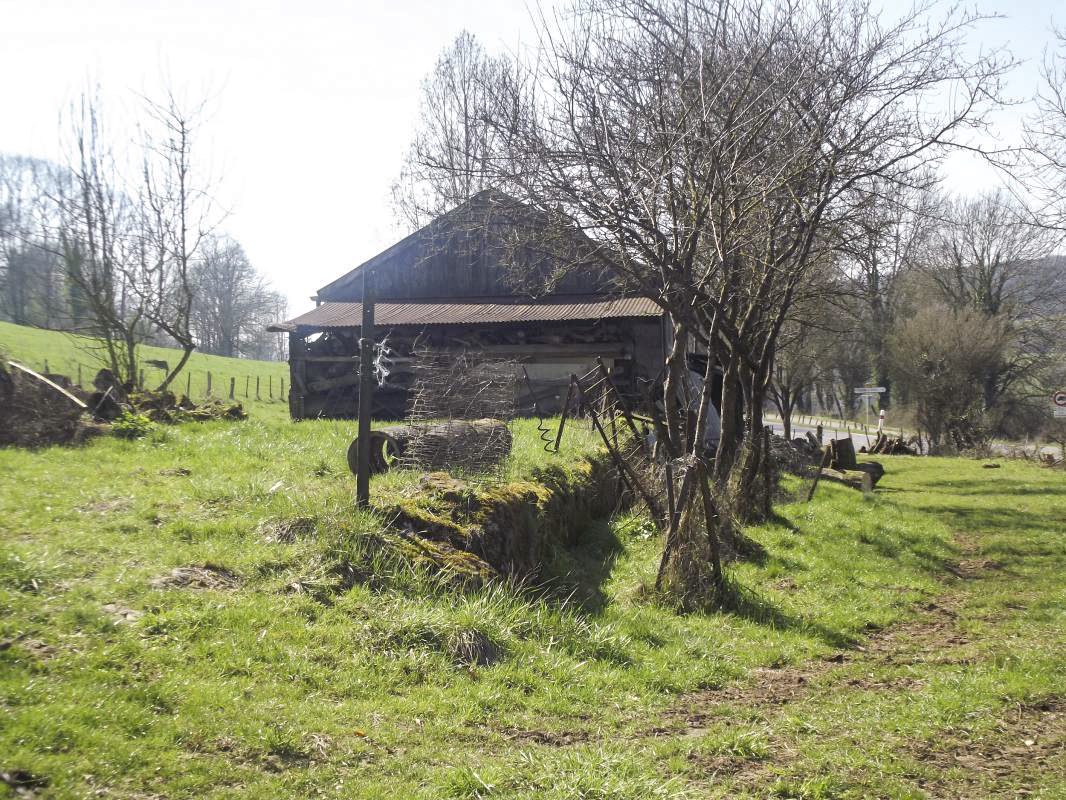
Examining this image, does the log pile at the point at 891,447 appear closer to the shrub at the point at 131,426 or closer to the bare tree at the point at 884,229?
the bare tree at the point at 884,229

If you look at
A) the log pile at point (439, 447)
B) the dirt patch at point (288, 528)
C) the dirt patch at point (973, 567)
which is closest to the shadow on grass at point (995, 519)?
the dirt patch at point (973, 567)

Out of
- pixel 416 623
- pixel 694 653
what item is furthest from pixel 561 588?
pixel 416 623

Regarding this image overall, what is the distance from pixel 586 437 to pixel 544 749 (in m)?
8.39

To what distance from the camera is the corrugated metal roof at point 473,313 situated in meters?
18.0

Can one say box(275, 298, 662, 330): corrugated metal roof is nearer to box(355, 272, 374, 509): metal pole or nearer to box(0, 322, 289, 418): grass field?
box(0, 322, 289, 418): grass field

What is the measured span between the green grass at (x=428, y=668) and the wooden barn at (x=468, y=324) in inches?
387

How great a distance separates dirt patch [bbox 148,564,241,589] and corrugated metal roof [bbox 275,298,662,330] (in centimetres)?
1301

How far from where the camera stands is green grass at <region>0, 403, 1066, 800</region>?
12.0ft

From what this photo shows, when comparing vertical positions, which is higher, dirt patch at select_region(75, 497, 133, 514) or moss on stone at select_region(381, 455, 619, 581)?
dirt patch at select_region(75, 497, 133, 514)

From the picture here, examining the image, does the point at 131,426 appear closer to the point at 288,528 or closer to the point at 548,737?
the point at 288,528

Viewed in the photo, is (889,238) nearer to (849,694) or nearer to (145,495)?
(849,694)

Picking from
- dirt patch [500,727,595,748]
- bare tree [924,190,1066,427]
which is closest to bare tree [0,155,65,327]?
dirt patch [500,727,595,748]

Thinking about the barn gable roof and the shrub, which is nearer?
the shrub

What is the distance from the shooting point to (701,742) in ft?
15.0
